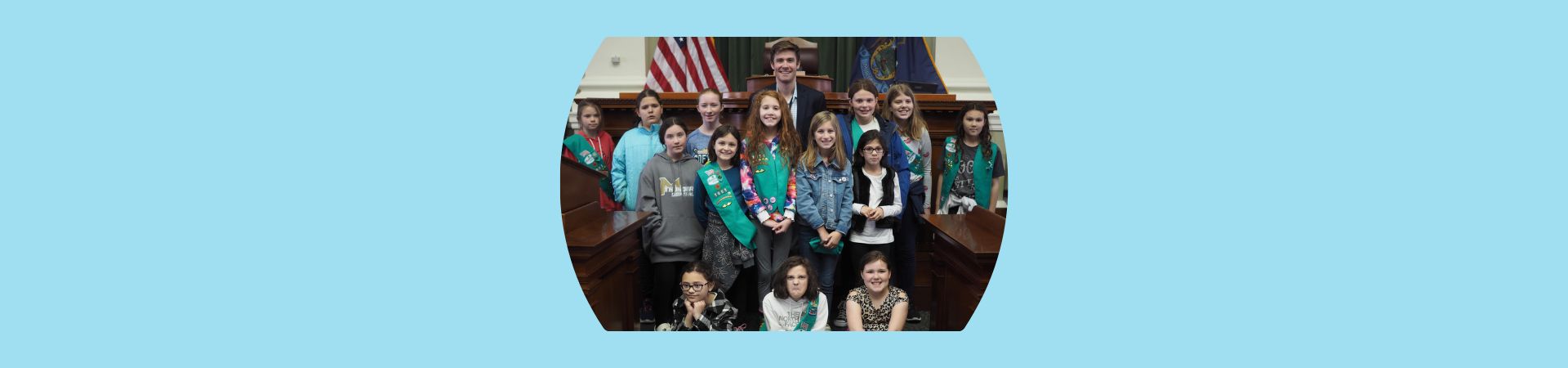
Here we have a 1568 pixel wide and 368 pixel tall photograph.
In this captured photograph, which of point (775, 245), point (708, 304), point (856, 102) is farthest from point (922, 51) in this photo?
point (708, 304)

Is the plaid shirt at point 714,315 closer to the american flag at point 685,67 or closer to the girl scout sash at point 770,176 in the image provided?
the girl scout sash at point 770,176

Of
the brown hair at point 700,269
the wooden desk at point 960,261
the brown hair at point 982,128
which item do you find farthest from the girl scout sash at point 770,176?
the brown hair at point 982,128

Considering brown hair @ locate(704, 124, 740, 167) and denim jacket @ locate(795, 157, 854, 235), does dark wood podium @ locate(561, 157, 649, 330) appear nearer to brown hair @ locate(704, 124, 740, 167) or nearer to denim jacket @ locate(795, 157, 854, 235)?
brown hair @ locate(704, 124, 740, 167)

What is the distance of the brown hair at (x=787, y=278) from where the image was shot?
→ 357 centimetres

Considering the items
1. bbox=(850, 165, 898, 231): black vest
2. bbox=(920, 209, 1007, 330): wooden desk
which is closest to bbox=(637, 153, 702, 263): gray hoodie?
bbox=(850, 165, 898, 231): black vest

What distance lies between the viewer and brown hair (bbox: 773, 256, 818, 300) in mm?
3566

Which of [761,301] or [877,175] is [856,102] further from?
[761,301]

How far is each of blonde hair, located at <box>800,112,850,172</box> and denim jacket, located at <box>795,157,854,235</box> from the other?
16 millimetres

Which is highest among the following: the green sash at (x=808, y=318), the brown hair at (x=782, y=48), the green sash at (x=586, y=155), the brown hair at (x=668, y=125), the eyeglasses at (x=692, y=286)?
the brown hair at (x=782, y=48)

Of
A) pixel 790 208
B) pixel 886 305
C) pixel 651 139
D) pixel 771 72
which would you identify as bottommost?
pixel 886 305

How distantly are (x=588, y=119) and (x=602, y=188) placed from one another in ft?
0.82

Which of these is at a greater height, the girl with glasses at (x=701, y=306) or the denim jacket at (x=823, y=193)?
the denim jacket at (x=823, y=193)

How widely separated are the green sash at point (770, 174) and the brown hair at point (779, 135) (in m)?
0.01

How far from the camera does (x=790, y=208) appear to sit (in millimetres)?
3547
